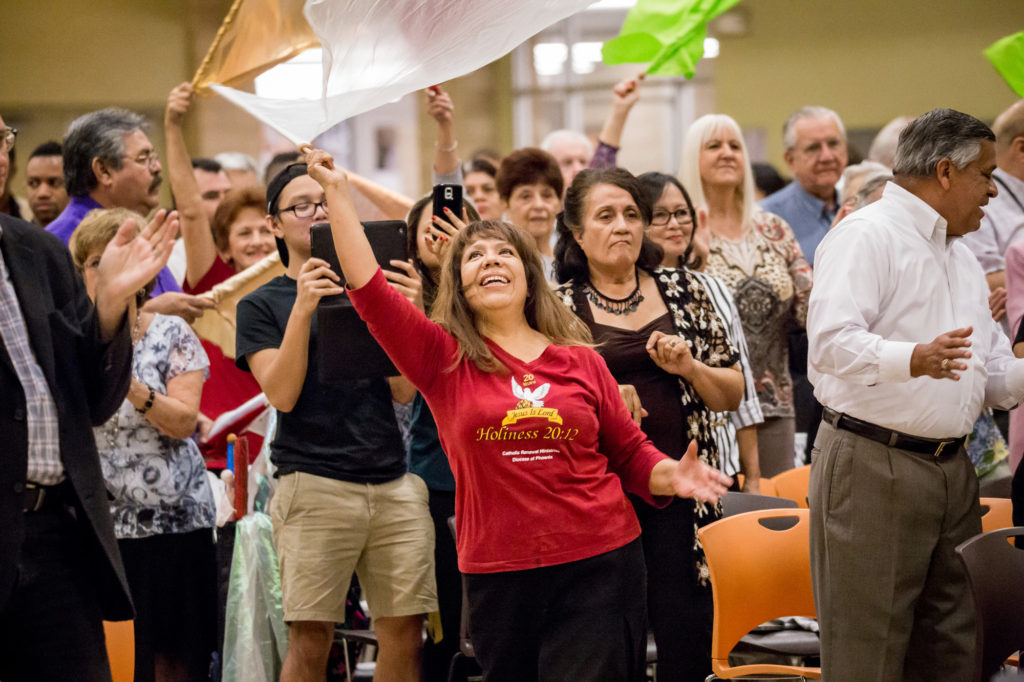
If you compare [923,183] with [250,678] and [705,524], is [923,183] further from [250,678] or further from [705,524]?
[250,678]

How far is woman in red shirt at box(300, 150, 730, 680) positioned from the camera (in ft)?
8.84

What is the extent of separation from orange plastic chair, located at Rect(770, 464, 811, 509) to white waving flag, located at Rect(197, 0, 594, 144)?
5.57ft

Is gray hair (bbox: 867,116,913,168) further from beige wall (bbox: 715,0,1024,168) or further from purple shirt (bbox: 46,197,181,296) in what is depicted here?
beige wall (bbox: 715,0,1024,168)

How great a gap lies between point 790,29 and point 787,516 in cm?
750

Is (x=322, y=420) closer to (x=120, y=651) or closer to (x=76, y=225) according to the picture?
(x=120, y=651)

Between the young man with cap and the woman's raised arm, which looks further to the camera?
the young man with cap

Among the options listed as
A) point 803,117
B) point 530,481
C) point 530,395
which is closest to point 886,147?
point 803,117

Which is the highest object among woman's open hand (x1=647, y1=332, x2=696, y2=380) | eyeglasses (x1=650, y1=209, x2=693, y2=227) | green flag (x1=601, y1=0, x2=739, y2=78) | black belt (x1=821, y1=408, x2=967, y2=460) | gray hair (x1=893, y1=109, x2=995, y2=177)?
green flag (x1=601, y1=0, x2=739, y2=78)

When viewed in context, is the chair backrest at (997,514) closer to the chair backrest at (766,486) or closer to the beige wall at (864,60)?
the chair backrest at (766,486)

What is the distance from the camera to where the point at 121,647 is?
126 inches

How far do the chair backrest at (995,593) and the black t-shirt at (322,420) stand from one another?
1.64 m

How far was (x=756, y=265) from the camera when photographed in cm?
445

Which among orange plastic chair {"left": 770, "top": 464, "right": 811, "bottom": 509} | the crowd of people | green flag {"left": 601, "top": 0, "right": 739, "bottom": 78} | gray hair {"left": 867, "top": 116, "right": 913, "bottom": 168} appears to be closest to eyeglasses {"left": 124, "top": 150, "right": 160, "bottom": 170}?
the crowd of people

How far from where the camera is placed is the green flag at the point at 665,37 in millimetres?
4418
